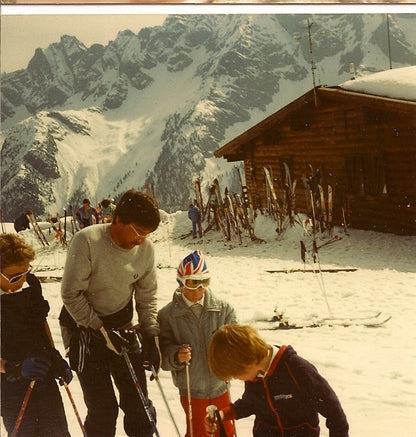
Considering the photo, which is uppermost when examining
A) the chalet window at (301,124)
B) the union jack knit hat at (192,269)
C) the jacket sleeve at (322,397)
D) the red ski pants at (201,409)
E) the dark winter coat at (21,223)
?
the chalet window at (301,124)

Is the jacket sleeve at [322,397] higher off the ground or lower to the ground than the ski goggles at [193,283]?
lower

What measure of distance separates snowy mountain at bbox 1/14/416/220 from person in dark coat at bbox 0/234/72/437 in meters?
0.62

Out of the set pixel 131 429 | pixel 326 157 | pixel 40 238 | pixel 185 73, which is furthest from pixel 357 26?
Result: pixel 131 429

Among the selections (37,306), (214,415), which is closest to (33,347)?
(37,306)

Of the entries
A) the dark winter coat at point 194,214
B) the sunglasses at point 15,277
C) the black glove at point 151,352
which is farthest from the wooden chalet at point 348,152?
the sunglasses at point 15,277

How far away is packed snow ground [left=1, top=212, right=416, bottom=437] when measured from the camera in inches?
93.1

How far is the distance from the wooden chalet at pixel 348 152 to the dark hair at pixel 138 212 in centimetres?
88

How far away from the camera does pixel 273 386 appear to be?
5.47ft

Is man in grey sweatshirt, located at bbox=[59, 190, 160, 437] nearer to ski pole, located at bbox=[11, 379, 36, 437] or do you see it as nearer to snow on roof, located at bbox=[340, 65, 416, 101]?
ski pole, located at bbox=[11, 379, 36, 437]

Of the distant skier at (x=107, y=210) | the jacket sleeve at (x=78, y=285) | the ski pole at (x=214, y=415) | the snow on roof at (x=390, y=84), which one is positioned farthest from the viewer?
the snow on roof at (x=390, y=84)

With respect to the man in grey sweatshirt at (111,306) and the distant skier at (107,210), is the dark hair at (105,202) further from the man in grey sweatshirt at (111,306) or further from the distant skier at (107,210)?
the man in grey sweatshirt at (111,306)

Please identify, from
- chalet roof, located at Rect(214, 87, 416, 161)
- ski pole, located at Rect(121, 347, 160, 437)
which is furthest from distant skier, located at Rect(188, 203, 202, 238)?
ski pole, located at Rect(121, 347, 160, 437)

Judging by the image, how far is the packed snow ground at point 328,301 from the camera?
2.37 m

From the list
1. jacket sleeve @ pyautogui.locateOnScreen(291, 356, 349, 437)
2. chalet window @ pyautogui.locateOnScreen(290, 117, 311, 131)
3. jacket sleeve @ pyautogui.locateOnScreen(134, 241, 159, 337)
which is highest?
chalet window @ pyautogui.locateOnScreen(290, 117, 311, 131)
